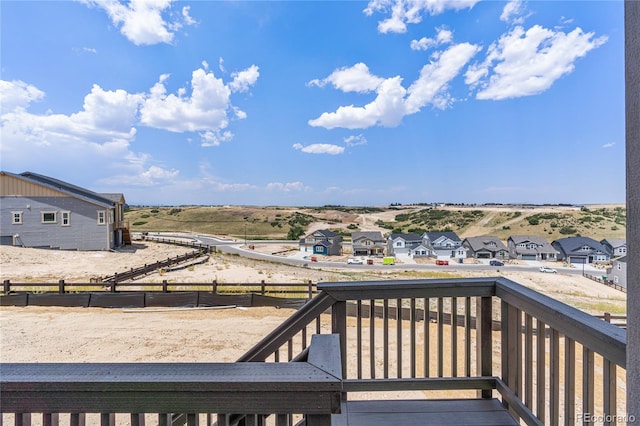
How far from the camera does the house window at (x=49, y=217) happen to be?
14.7 meters

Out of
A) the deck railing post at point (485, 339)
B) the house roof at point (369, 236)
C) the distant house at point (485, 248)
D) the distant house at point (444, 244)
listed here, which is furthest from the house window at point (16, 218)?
the distant house at point (485, 248)

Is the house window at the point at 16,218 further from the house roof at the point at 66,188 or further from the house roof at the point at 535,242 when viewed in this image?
the house roof at the point at 535,242

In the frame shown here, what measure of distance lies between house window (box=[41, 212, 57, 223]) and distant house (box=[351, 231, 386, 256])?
53.8ft

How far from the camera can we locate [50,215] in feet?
48.5

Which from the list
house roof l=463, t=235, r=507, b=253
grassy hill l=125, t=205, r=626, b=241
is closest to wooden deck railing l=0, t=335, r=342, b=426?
grassy hill l=125, t=205, r=626, b=241

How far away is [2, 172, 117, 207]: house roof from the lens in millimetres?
14570

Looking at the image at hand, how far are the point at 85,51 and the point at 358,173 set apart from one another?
15.0 meters

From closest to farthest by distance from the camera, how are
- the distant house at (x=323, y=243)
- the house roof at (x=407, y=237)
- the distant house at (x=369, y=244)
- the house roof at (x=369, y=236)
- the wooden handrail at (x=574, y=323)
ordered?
the wooden handrail at (x=574, y=323)
the house roof at (x=407, y=237)
the distant house at (x=369, y=244)
the house roof at (x=369, y=236)
the distant house at (x=323, y=243)

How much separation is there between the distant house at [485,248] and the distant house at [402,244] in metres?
2.73

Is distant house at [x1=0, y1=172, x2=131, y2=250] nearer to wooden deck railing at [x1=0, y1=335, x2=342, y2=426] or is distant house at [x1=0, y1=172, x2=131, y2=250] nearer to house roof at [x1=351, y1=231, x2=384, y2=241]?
house roof at [x1=351, y1=231, x2=384, y2=241]

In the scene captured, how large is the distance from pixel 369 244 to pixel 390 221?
25.9ft

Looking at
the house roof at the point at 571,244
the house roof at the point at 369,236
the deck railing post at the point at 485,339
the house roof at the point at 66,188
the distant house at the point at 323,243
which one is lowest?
the distant house at the point at 323,243

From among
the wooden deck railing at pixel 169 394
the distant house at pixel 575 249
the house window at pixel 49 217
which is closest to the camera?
the wooden deck railing at pixel 169 394

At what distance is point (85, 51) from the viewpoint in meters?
4.27
